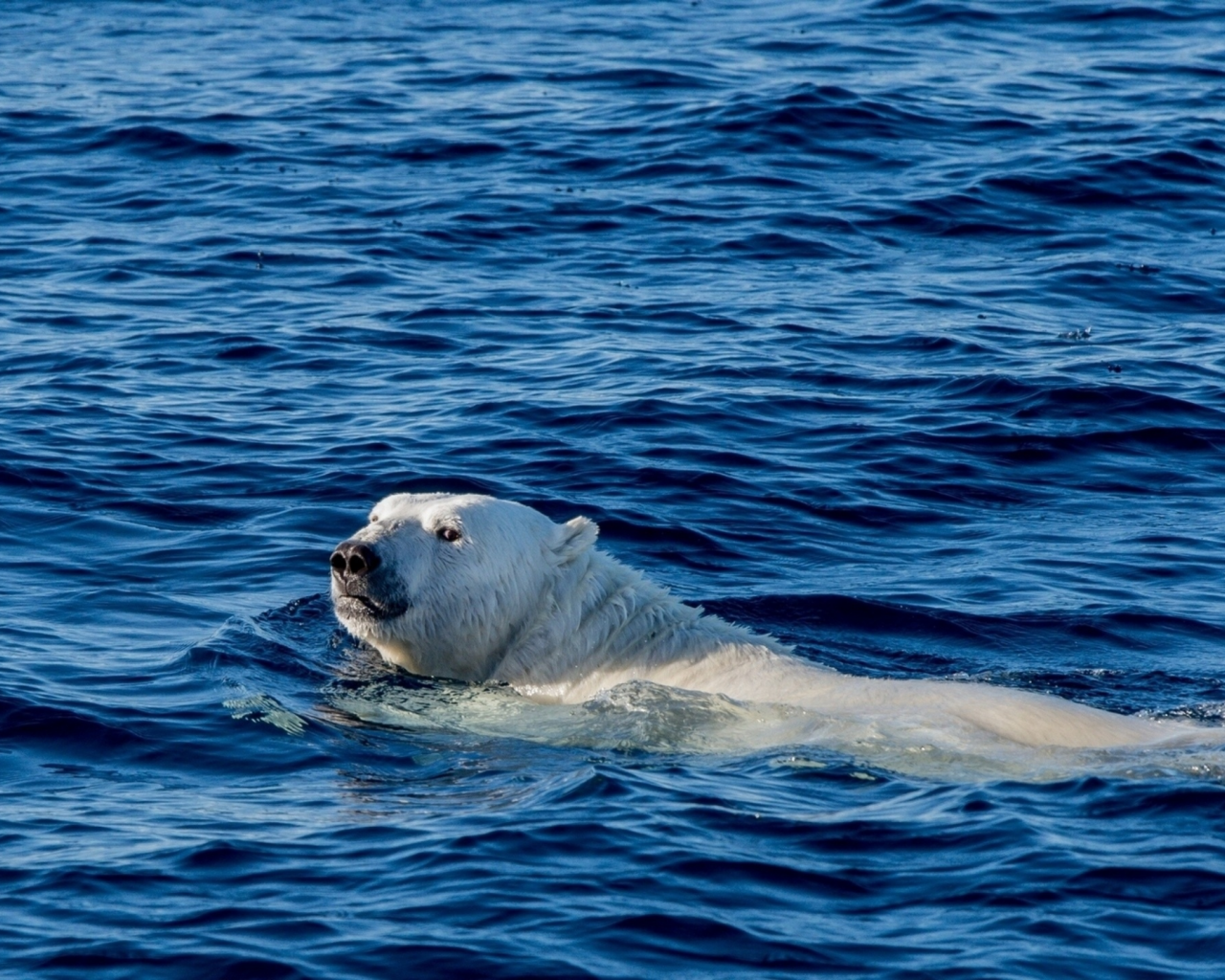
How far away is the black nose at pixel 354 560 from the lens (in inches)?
386

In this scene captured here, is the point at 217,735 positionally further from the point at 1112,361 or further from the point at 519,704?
the point at 1112,361

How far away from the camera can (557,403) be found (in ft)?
50.0

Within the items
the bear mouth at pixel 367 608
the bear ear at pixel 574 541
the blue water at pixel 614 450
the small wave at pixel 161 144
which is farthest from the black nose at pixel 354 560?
the small wave at pixel 161 144

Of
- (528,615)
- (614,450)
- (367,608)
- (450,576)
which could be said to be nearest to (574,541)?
(528,615)

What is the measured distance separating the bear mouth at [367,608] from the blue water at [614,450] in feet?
1.48

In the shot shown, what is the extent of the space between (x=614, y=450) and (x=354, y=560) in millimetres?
4793

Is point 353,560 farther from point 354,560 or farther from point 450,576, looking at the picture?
point 450,576

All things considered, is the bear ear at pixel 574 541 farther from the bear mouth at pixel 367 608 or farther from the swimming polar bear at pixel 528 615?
Answer: the bear mouth at pixel 367 608

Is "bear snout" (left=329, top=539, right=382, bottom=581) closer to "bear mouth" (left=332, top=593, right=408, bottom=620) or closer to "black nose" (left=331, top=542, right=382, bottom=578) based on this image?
"black nose" (left=331, top=542, right=382, bottom=578)

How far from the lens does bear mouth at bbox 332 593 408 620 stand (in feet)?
32.7

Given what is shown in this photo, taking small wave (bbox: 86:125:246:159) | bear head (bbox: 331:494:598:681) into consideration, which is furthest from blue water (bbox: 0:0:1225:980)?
bear head (bbox: 331:494:598:681)

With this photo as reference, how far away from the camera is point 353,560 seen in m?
9.81

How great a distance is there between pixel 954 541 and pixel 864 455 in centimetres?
152

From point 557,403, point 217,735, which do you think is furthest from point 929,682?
point 557,403
